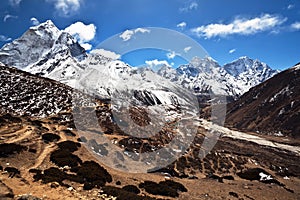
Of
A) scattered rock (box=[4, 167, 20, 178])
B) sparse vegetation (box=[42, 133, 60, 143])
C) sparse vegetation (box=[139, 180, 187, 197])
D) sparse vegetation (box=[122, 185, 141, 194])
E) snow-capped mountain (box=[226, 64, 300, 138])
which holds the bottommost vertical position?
sparse vegetation (box=[139, 180, 187, 197])

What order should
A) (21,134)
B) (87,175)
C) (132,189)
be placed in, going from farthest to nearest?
(21,134) < (132,189) < (87,175)

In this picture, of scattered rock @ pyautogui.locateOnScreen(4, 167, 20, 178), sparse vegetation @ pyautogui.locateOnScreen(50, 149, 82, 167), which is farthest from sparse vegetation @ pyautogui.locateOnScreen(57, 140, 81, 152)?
scattered rock @ pyautogui.locateOnScreen(4, 167, 20, 178)

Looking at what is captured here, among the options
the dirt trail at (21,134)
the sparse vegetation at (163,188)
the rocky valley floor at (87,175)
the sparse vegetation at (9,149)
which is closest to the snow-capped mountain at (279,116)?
the rocky valley floor at (87,175)

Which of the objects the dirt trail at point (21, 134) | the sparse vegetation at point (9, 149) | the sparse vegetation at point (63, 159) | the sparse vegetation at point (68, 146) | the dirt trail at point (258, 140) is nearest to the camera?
the sparse vegetation at point (9, 149)

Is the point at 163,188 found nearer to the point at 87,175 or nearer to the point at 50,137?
the point at 87,175

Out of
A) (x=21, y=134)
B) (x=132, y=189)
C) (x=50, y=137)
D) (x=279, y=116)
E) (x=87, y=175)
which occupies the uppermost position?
(x=279, y=116)

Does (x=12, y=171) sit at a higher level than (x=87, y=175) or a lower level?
higher

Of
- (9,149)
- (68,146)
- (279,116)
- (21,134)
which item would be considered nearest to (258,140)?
(279,116)

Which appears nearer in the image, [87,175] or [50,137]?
[87,175]

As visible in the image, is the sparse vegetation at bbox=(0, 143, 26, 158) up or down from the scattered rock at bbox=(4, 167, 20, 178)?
up

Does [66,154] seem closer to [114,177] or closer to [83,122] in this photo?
[114,177]

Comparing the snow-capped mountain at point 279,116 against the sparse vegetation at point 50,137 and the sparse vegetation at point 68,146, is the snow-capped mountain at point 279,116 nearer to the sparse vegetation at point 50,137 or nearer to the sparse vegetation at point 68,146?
the sparse vegetation at point 68,146

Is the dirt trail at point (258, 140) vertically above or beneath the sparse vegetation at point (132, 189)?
above

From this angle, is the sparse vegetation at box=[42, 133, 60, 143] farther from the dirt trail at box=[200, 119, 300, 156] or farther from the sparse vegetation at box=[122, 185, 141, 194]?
the dirt trail at box=[200, 119, 300, 156]
